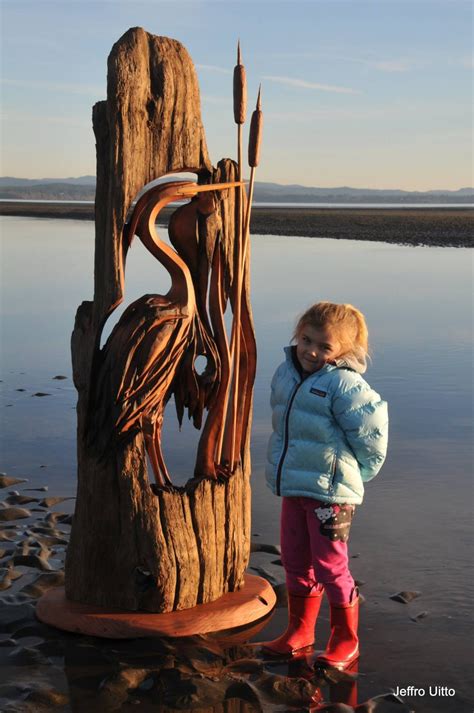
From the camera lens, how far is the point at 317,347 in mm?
4352

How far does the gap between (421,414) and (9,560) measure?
4.29m

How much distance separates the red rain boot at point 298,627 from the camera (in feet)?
14.5

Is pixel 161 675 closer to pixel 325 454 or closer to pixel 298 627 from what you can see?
pixel 298 627

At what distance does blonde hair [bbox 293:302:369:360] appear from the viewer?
4.32m

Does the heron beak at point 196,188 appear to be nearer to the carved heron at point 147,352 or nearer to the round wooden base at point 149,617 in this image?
the carved heron at point 147,352

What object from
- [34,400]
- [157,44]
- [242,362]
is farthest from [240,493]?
[34,400]

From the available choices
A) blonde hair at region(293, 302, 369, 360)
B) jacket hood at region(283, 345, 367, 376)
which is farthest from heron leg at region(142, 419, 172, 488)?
blonde hair at region(293, 302, 369, 360)

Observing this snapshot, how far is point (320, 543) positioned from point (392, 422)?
13.6 ft

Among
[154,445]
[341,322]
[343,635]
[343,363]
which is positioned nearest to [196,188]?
[341,322]

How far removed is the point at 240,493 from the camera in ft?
16.1

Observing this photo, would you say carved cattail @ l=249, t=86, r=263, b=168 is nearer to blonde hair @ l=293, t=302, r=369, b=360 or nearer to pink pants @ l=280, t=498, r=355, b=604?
blonde hair @ l=293, t=302, r=369, b=360

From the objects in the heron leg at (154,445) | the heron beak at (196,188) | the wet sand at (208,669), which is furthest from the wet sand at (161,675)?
the heron beak at (196,188)

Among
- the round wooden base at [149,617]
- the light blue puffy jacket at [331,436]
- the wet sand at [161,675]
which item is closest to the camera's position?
the wet sand at [161,675]

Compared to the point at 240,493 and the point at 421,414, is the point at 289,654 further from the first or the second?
the point at 421,414
